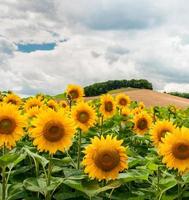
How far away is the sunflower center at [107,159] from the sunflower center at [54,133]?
0.69 metres

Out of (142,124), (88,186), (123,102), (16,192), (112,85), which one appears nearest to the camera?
(88,186)

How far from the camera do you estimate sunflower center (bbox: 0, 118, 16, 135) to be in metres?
5.71

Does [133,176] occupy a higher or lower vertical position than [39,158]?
lower

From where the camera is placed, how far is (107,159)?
490cm

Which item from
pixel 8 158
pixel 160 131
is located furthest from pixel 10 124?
pixel 160 131

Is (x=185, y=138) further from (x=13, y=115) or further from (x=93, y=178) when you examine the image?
(x=13, y=115)

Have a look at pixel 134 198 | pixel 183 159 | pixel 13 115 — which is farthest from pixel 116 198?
pixel 13 115

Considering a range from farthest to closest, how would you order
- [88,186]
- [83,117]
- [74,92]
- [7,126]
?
[74,92], [83,117], [7,126], [88,186]

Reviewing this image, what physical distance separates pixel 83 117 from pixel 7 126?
1848 mm

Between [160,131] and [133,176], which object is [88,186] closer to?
[133,176]

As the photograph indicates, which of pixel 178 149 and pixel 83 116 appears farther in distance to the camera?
pixel 83 116

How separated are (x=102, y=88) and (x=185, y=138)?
166ft

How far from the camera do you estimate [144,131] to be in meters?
8.30

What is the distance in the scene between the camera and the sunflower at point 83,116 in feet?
24.1
